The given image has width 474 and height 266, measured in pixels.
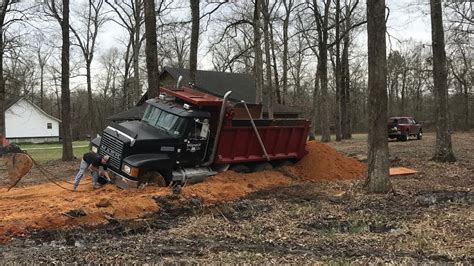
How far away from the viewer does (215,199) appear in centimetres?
1191

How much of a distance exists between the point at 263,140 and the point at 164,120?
3.36 metres

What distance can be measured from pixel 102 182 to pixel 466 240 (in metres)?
9.71

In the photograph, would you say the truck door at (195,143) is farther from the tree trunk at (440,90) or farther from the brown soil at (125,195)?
the tree trunk at (440,90)

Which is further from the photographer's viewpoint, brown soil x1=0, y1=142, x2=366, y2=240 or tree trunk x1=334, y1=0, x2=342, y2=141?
tree trunk x1=334, y1=0, x2=342, y2=141

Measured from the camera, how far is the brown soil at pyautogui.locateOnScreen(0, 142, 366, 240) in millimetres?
9352

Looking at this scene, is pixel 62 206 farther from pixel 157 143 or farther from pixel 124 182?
pixel 157 143

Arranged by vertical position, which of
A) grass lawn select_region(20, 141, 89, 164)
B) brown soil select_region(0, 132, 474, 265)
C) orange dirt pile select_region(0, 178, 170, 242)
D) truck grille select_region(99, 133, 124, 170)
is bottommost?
brown soil select_region(0, 132, 474, 265)

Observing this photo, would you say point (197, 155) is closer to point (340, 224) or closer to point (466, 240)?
point (340, 224)

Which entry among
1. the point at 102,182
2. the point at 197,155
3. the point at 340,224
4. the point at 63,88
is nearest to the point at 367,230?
the point at 340,224

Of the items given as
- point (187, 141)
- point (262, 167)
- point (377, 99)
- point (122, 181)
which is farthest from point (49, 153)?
point (377, 99)

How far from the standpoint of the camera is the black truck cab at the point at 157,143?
12.8 m

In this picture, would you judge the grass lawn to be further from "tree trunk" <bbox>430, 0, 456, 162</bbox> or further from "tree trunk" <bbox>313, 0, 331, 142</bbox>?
"tree trunk" <bbox>430, 0, 456, 162</bbox>

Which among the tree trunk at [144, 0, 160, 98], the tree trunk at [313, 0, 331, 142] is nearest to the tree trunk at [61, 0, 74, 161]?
the tree trunk at [144, 0, 160, 98]

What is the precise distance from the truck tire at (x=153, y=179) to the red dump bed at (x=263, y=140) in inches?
76.8
